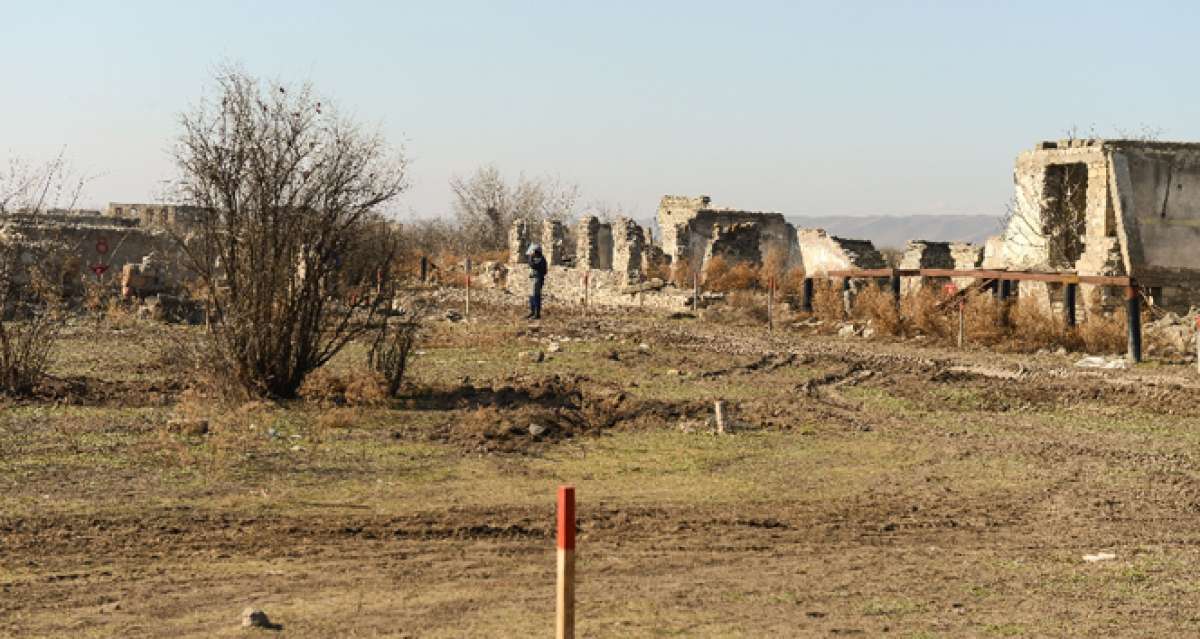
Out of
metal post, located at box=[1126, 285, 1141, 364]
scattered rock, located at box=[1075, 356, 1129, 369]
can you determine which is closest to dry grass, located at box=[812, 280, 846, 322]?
scattered rock, located at box=[1075, 356, 1129, 369]

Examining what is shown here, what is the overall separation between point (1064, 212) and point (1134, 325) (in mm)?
7544

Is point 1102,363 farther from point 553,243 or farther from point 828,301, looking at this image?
point 553,243

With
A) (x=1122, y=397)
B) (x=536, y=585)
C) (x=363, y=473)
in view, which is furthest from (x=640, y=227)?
(x=536, y=585)

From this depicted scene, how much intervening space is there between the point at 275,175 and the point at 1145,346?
42.7 feet

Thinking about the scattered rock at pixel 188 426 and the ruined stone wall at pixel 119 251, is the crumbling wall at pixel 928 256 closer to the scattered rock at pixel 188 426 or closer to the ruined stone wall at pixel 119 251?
the ruined stone wall at pixel 119 251

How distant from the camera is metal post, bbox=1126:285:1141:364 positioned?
21.0 m

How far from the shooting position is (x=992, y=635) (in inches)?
308

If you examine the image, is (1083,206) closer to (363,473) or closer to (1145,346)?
(1145,346)

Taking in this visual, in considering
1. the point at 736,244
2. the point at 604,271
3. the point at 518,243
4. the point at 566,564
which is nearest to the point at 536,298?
the point at 604,271

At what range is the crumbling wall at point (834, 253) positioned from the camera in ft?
120

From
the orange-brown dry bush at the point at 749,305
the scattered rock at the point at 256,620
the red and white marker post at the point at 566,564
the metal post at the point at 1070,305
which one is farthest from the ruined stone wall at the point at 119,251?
the red and white marker post at the point at 566,564

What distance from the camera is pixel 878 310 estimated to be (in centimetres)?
2650

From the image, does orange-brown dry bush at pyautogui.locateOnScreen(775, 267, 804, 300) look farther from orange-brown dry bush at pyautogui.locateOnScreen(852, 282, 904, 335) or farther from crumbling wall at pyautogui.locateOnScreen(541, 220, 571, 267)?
crumbling wall at pyautogui.locateOnScreen(541, 220, 571, 267)

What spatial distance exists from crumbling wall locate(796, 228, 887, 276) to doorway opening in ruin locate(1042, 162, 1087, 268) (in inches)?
304
